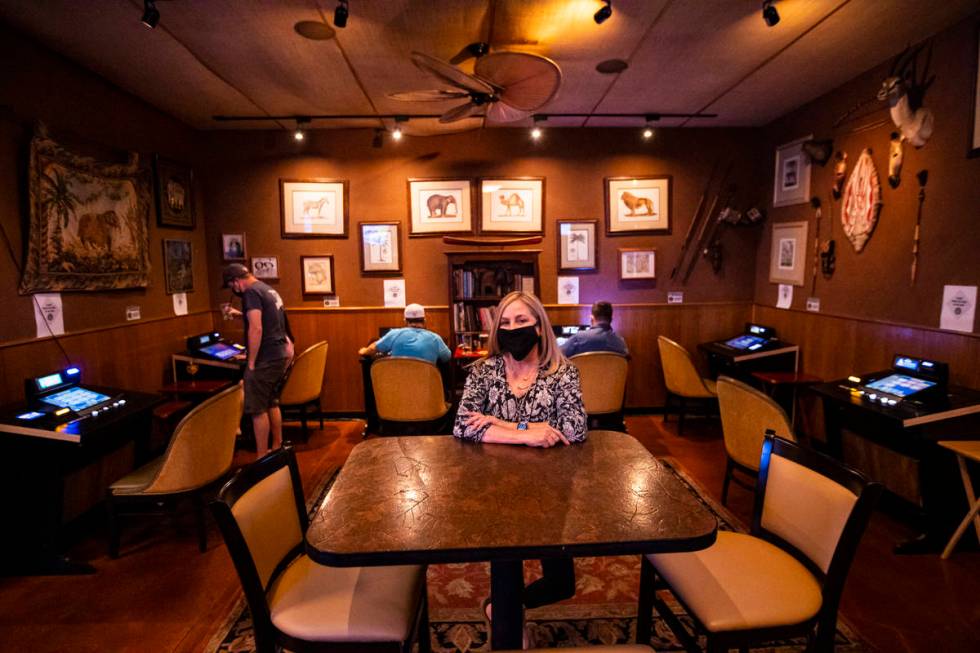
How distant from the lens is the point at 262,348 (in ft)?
12.3

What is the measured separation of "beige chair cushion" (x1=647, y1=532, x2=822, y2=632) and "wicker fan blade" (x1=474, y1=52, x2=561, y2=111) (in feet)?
7.81

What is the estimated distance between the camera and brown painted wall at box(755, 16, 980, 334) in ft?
9.69

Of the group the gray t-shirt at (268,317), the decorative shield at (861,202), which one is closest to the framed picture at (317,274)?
the gray t-shirt at (268,317)

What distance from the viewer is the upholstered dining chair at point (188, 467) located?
2498 millimetres

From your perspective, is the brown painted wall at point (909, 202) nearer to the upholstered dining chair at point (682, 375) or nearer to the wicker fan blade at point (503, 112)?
the upholstered dining chair at point (682, 375)

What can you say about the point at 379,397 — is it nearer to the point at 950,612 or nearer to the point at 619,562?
the point at 619,562

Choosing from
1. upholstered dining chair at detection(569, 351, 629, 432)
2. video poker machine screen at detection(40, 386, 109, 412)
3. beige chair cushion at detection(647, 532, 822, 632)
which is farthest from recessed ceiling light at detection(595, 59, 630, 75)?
video poker machine screen at detection(40, 386, 109, 412)

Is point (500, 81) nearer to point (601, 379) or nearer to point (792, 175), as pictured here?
point (601, 379)

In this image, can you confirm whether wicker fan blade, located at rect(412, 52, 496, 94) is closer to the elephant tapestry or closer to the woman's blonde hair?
the woman's blonde hair

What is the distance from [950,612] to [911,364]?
4.70ft

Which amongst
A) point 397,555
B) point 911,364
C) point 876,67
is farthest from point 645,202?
point 397,555

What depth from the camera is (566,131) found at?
5.01 m

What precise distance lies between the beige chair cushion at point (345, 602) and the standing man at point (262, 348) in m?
2.41

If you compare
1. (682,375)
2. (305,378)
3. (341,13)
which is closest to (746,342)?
(682,375)
